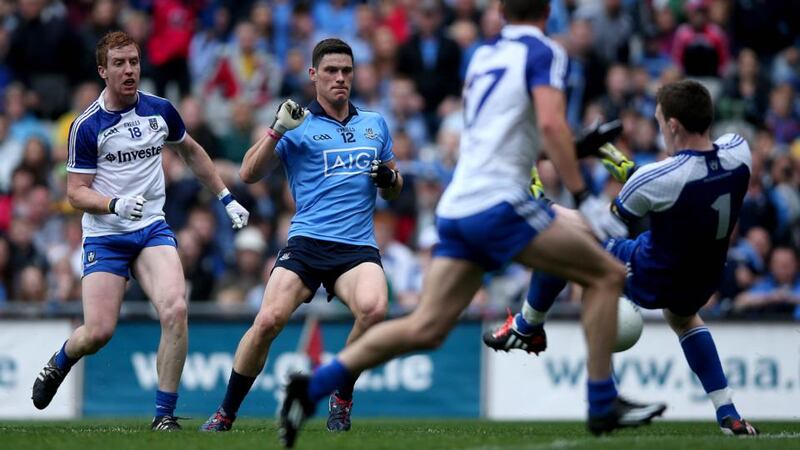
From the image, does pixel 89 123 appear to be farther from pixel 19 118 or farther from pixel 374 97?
pixel 19 118

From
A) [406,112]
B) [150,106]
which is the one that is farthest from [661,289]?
[406,112]

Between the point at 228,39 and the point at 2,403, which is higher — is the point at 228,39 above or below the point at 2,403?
above

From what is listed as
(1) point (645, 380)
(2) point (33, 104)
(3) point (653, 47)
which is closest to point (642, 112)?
(3) point (653, 47)

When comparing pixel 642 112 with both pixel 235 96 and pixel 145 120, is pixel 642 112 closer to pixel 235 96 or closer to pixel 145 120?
pixel 235 96

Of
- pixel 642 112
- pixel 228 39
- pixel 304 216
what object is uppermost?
pixel 228 39

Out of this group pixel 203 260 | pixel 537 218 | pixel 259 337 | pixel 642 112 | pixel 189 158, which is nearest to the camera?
pixel 537 218

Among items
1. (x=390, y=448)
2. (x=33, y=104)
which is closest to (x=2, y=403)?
(x=33, y=104)

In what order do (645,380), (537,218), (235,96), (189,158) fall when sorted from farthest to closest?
(235,96), (645,380), (189,158), (537,218)

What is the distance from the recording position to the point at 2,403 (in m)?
15.4

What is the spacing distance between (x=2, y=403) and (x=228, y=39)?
7083 mm

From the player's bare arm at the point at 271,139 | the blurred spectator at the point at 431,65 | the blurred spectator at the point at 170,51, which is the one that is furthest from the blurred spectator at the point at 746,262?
the blurred spectator at the point at 170,51

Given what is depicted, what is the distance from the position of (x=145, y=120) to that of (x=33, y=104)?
945 cm

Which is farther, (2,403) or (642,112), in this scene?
(642,112)

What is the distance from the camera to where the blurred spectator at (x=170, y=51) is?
63.7 feet
